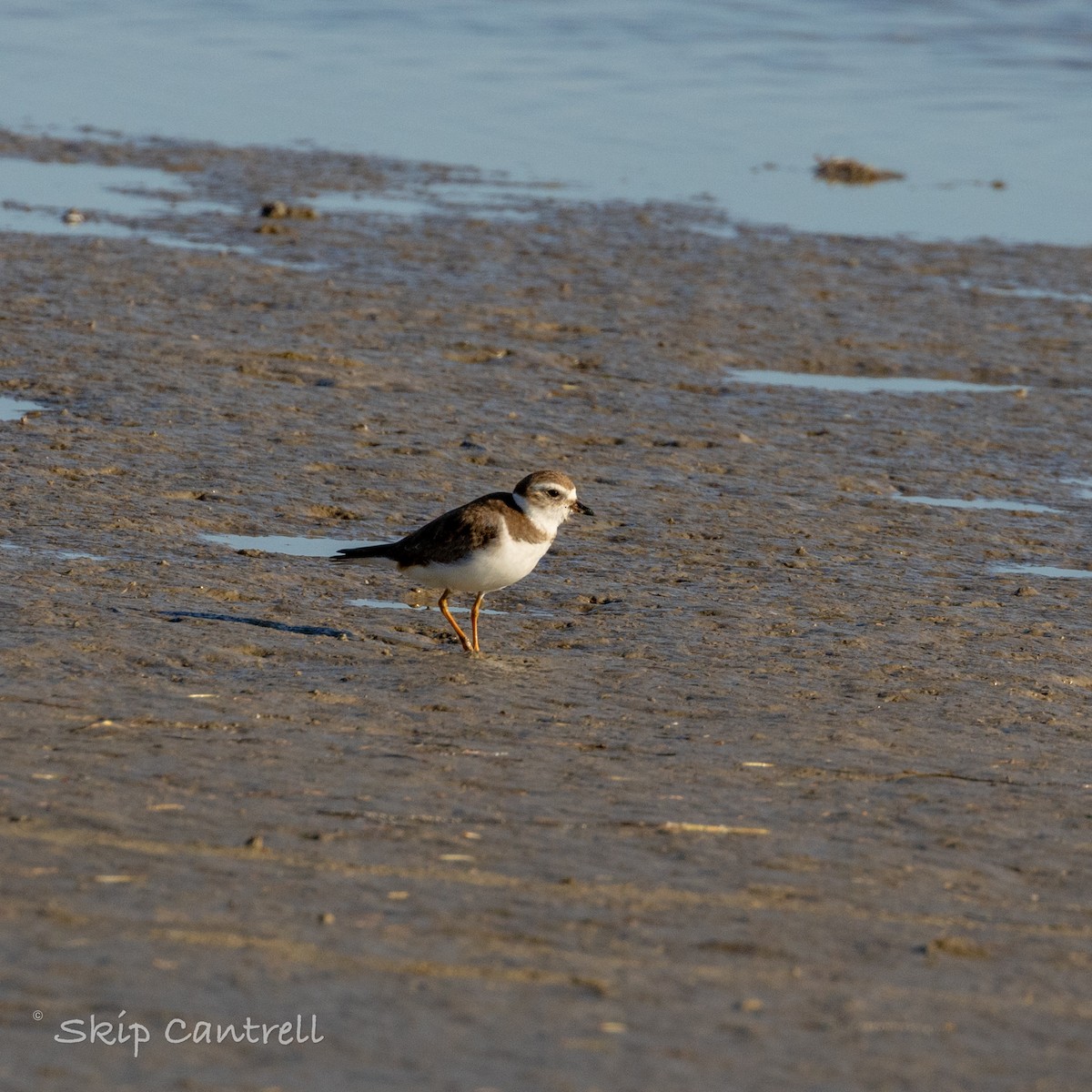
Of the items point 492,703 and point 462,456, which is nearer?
point 492,703

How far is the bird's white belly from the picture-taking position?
26.5 ft

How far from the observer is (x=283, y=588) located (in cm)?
895

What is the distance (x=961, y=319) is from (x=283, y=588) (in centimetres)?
901

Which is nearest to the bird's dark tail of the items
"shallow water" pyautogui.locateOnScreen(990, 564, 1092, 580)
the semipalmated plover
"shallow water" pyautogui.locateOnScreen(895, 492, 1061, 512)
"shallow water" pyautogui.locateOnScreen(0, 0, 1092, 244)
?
the semipalmated plover

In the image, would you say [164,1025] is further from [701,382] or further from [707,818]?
[701,382]

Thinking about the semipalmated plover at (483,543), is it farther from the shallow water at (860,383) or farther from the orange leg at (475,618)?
the shallow water at (860,383)

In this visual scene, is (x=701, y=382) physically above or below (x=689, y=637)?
above

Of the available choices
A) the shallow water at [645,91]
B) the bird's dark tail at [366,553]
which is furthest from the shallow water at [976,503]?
the shallow water at [645,91]

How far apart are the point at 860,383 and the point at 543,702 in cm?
725

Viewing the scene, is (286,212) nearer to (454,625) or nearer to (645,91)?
(454,625)

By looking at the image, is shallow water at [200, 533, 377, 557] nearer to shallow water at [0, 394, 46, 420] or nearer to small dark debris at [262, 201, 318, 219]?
shallow water at [0, 394, 46, 420]

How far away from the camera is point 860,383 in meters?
14.1

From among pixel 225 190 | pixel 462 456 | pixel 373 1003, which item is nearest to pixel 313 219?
pixel 225 190

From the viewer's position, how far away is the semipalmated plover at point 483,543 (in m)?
8.09
